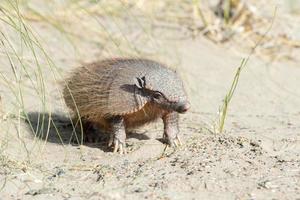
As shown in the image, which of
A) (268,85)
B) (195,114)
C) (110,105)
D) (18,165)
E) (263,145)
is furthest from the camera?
(268,85)

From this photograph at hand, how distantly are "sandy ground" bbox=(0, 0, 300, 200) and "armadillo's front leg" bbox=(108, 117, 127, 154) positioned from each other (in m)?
0.08

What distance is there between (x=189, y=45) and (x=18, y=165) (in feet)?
13.3

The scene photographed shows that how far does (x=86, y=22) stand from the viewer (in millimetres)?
8156

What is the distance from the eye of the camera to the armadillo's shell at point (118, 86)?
521cm

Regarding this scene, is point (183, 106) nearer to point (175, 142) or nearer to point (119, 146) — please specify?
point (175, 142)

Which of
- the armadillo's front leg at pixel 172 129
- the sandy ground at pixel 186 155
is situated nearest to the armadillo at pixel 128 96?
the armadillo's front leg at pixel 172 129

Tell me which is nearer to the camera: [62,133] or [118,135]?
[118,135]

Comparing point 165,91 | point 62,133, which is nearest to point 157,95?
point 165,91

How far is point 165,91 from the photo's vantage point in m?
5.15

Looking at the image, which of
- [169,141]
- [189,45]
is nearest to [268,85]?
[189,45]

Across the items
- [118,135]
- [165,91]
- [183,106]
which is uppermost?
[165,91]

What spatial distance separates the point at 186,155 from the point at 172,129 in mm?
596

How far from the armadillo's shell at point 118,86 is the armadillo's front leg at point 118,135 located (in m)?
0.09

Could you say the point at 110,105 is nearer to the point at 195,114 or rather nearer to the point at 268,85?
the point at 195,114
